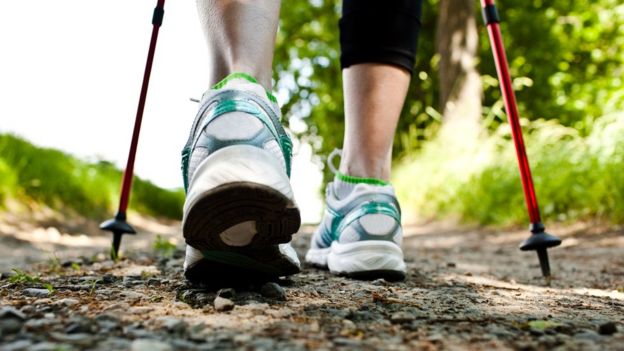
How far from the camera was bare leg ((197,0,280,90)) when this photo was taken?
1.32m

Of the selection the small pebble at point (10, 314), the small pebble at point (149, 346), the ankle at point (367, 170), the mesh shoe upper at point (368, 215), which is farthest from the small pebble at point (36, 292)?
the ankle at point (367, 170)

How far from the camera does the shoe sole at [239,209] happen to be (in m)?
1.08

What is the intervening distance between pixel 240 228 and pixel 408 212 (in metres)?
6.87

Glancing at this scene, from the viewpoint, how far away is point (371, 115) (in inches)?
70.6

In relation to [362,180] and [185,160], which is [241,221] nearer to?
[185,160]

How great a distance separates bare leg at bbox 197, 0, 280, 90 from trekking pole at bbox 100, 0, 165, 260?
87 centimetres

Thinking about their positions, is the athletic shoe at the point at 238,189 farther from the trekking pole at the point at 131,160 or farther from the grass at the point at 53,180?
the grass at the point at 53,180

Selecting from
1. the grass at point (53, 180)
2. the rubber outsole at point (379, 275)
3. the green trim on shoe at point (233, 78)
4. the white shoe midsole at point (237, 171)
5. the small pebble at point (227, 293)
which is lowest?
the small pebble at point (227, 293)

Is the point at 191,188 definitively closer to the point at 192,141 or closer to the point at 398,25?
the point at 192,141

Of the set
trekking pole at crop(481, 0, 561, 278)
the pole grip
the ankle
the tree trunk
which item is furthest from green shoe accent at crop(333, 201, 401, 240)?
the tree trunk

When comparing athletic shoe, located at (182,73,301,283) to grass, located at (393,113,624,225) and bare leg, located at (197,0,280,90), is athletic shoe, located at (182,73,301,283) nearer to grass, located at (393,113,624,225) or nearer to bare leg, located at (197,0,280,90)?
bare leg, located at (197,0,280,90)

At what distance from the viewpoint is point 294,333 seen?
3.15 ft

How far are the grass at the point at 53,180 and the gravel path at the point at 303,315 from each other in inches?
158

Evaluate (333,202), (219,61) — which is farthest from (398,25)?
(219,61)
